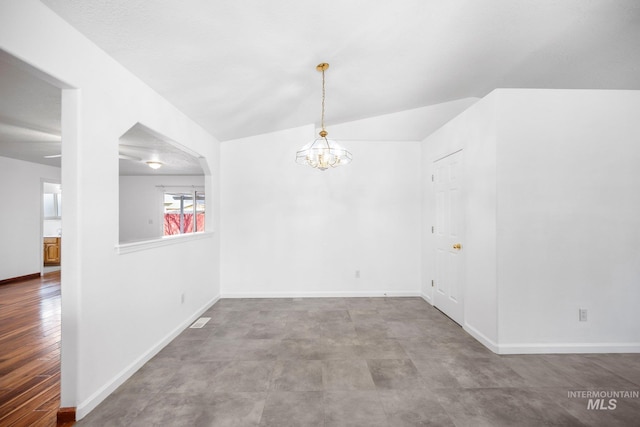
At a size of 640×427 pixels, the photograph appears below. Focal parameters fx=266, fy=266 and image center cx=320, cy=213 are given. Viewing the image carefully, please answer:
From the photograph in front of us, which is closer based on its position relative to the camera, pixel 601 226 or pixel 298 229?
pixel 601 226

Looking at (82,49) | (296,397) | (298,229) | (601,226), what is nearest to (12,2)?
(82,49)

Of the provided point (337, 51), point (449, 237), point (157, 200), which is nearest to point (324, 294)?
point (449, 237)

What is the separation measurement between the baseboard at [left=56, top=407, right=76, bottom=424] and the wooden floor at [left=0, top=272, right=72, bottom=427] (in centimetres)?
3

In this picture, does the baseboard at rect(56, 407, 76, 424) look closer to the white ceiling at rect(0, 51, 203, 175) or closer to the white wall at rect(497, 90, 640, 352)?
the white ceiling at rect(0, 51, 203, 175)

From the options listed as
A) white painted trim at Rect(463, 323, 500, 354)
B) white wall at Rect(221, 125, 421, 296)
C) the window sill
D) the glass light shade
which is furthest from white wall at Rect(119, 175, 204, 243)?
white painted trim at Rect(463, 323, 500, 354)

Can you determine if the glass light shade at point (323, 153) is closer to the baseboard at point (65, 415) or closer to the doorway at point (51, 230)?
the baseboard at point (65, 415)

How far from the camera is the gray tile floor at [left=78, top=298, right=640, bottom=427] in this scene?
174 cm

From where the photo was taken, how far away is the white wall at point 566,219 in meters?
2.54

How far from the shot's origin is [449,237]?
3.49 metres

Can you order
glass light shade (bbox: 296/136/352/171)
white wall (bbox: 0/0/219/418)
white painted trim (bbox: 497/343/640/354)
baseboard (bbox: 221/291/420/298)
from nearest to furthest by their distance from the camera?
white wall (bbox: 0/0/219/418), white painted trim (bbox: 497/343/640/354), glass light shade (bbox: 296/136/352/171), baseboard (bbox: 221/291/420/298)

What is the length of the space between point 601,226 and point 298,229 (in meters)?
3.54

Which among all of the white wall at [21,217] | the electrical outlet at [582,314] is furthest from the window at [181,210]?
the electrical outlet at [582,314]

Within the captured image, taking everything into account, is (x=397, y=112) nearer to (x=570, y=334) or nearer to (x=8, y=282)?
(x=570, y=334)

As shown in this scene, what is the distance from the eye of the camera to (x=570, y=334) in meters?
2.54
